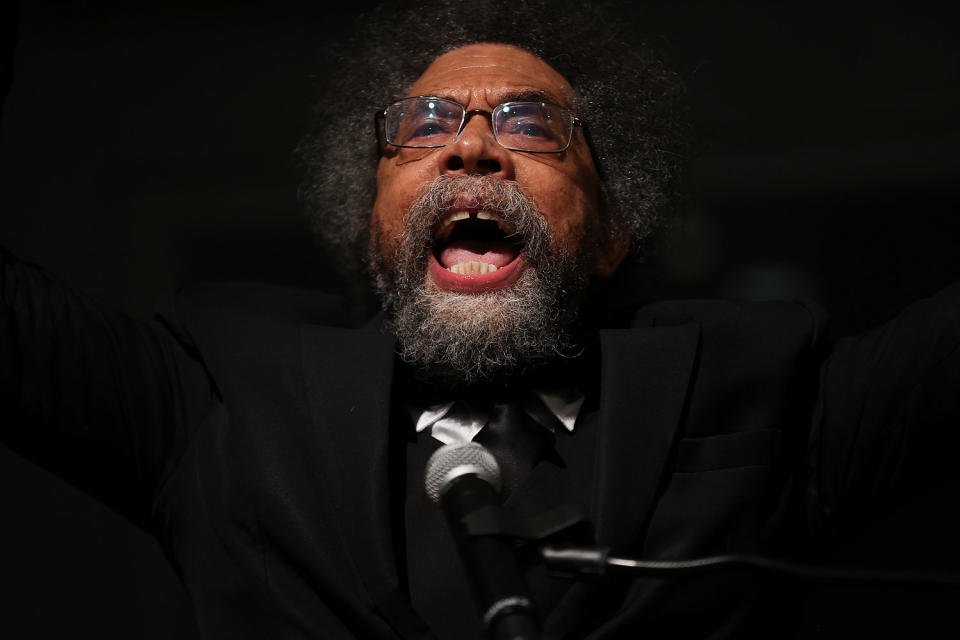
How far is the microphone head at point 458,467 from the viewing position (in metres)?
1.09

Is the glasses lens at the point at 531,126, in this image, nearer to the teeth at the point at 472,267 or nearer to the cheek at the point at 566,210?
the cheek at the point at 566,210

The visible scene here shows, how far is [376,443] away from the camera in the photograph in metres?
1.48

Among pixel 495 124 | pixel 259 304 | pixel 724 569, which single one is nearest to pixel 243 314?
pixel 259 304

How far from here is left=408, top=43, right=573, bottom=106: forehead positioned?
1.79 m

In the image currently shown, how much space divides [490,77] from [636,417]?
664 millimetres

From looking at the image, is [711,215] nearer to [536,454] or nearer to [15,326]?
[536,454]

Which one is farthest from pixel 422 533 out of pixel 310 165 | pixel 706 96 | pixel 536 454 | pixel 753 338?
pixel 706 96

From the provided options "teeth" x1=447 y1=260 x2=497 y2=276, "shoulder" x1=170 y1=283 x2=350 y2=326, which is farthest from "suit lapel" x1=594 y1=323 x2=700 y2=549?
"shoulder" x1=170 y1=283 x2=350 y2=326

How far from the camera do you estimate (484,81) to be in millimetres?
1804

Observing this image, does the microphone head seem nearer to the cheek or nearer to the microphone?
the microphone

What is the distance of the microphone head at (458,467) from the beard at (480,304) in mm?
508

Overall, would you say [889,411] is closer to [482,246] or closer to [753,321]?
[753,321]

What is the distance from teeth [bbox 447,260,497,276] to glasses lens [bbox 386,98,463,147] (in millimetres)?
202

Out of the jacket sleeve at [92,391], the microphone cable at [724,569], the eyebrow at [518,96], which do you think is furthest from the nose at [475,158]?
the microphone cable at [724,569]
